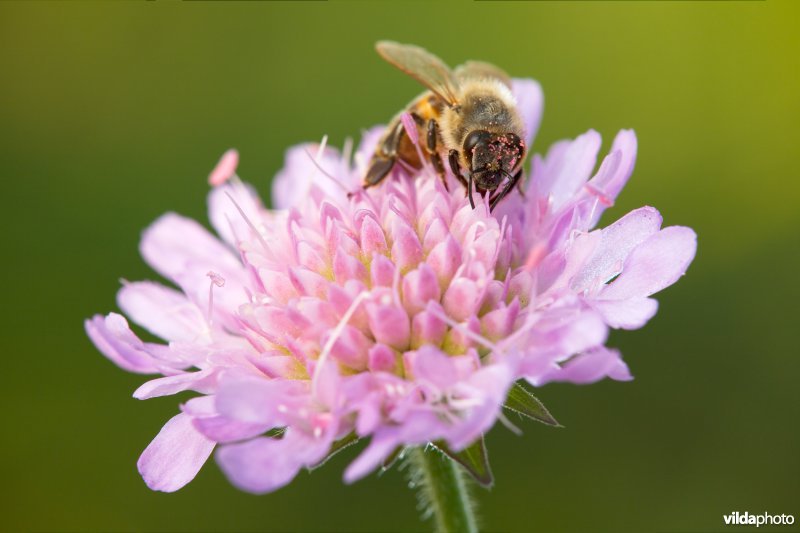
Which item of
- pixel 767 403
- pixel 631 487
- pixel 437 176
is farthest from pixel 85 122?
pixel 767 403

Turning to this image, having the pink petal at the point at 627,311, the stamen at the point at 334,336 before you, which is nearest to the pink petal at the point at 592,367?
the pink petal at the point at 627,311

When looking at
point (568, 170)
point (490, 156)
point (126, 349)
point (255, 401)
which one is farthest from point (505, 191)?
point (126, 349)

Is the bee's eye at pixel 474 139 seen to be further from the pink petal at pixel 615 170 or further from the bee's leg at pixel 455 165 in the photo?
the pink petal at pixel 615 170

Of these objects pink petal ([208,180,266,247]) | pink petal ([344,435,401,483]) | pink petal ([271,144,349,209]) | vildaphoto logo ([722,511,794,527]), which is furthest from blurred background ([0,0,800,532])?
pink petal ([344,435,401,483])

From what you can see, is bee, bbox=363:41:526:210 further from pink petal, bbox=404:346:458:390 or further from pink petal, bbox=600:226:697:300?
pink petal, bbox=404:346:458:390

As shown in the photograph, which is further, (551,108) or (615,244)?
(551,108)

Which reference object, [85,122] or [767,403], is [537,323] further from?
[85,122]

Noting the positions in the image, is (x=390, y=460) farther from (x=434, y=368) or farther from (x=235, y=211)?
(x=235, y=211)
